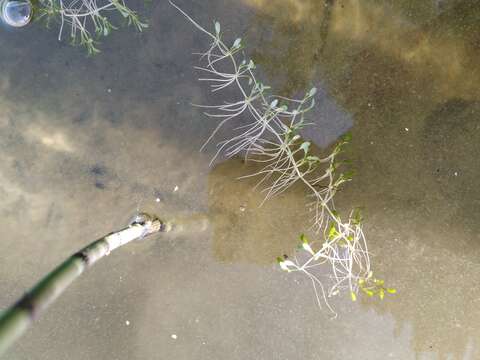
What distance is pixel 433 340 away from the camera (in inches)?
86.4

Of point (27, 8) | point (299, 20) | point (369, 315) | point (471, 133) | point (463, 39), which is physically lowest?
point (369, 315)

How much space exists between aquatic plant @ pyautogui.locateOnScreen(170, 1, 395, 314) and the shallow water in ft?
0.21

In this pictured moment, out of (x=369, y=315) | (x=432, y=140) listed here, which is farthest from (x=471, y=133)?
(x=369, y=315)

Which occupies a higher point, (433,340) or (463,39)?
(463,39)

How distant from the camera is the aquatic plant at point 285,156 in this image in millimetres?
2145

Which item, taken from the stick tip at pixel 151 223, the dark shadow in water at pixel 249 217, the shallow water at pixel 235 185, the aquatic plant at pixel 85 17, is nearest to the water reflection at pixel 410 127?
the shallow water at pixel 235 185

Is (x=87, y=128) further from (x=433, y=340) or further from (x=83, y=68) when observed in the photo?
(x=433, y=340)

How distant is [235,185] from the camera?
221 cm

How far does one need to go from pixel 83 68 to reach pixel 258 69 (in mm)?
998

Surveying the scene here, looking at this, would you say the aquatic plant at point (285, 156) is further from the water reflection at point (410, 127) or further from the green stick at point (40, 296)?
the green stick at point (40, 296)

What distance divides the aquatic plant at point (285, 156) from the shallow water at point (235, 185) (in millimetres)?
64

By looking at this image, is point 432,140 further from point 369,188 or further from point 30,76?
point 30,76

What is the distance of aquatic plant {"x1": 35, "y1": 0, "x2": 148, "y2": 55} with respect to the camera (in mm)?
2096

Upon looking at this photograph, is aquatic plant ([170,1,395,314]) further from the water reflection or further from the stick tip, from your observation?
the stick tip
